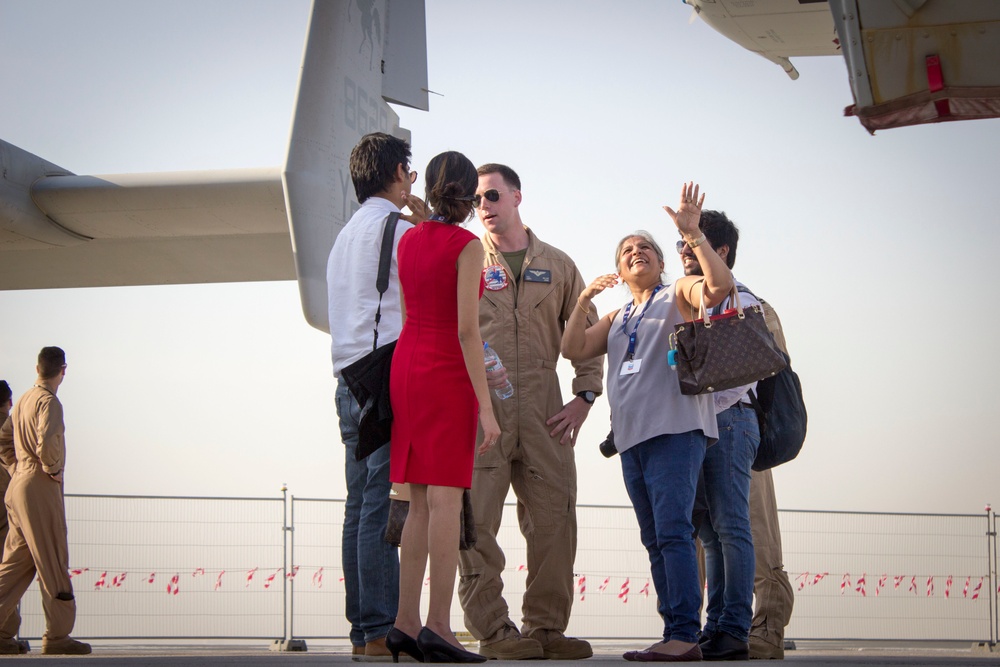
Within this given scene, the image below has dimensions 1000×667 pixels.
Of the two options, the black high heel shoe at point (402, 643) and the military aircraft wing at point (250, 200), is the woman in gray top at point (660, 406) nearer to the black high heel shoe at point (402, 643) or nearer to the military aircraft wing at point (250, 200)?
the black high heel shoe at point (402, 643)

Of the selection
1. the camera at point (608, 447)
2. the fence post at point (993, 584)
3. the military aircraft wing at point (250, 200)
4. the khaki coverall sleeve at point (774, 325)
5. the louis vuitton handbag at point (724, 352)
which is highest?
the military aircraft wing at point (250, 200)

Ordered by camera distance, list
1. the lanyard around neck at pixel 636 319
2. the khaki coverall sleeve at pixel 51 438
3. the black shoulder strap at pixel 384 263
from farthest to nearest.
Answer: the khaki coverall sleeve at pixel 51 438 → the lanyard around neck at pixel 636 319 → the black shoulder strap at pixel 384 263

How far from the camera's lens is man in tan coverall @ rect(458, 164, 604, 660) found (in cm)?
479

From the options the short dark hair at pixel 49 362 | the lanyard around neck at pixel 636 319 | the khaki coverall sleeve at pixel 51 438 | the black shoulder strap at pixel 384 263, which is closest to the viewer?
the black shoulder strap at pixel 384 263

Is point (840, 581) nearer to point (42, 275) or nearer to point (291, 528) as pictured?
point (291, 528)

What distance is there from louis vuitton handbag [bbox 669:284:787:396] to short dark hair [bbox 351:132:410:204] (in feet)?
4.11

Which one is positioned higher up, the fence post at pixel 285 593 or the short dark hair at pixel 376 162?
the short dark hair at pixel 376 162

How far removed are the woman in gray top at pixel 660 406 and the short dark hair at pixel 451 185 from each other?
2.59ft

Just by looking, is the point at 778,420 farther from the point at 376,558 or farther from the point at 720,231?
the point at 376,558

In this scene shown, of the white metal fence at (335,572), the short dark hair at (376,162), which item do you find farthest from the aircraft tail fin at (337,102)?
the white metal fence at (335,572)

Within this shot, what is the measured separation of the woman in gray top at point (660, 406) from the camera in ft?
13.7

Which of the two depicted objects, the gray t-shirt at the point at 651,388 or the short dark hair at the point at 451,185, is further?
the gray t-shirt at the point at 651,388

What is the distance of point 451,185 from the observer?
3846mm

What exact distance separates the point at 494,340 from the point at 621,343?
621mm
